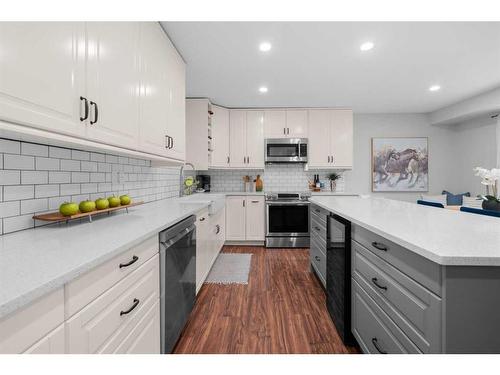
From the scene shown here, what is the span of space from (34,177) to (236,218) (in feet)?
9.95

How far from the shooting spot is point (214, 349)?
1.56m

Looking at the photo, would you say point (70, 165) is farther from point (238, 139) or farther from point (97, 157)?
point (238, 139)

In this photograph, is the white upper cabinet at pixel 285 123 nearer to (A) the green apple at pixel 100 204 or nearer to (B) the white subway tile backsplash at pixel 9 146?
(A) the green apple at pixel 100 204

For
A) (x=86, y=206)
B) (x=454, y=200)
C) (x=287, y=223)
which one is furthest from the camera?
(x=454, y=200)

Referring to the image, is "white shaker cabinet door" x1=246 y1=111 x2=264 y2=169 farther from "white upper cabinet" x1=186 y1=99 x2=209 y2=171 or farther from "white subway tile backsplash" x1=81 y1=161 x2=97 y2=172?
"white subway tile backsplash" x1=81 y1=161 x2=97 y2=172

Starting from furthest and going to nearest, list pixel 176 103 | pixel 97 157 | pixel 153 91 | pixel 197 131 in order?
1. pixel 197 131
2. pixel 176 103
3. pixel 153 91
4. pixel 97 157

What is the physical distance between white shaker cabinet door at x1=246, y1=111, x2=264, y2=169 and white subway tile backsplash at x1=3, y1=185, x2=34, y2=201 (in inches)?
130

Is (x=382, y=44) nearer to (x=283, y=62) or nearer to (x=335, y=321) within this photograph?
(x=283, y=62)

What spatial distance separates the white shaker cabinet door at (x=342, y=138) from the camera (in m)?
4.26

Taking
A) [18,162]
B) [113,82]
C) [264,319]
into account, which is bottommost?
[264,319]

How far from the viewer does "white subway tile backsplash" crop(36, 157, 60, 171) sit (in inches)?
49.9

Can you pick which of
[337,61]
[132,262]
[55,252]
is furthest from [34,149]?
[337,61]

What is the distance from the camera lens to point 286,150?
167 inches

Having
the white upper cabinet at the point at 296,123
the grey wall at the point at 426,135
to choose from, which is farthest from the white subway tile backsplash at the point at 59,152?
the grey wall at the point at 426,135
